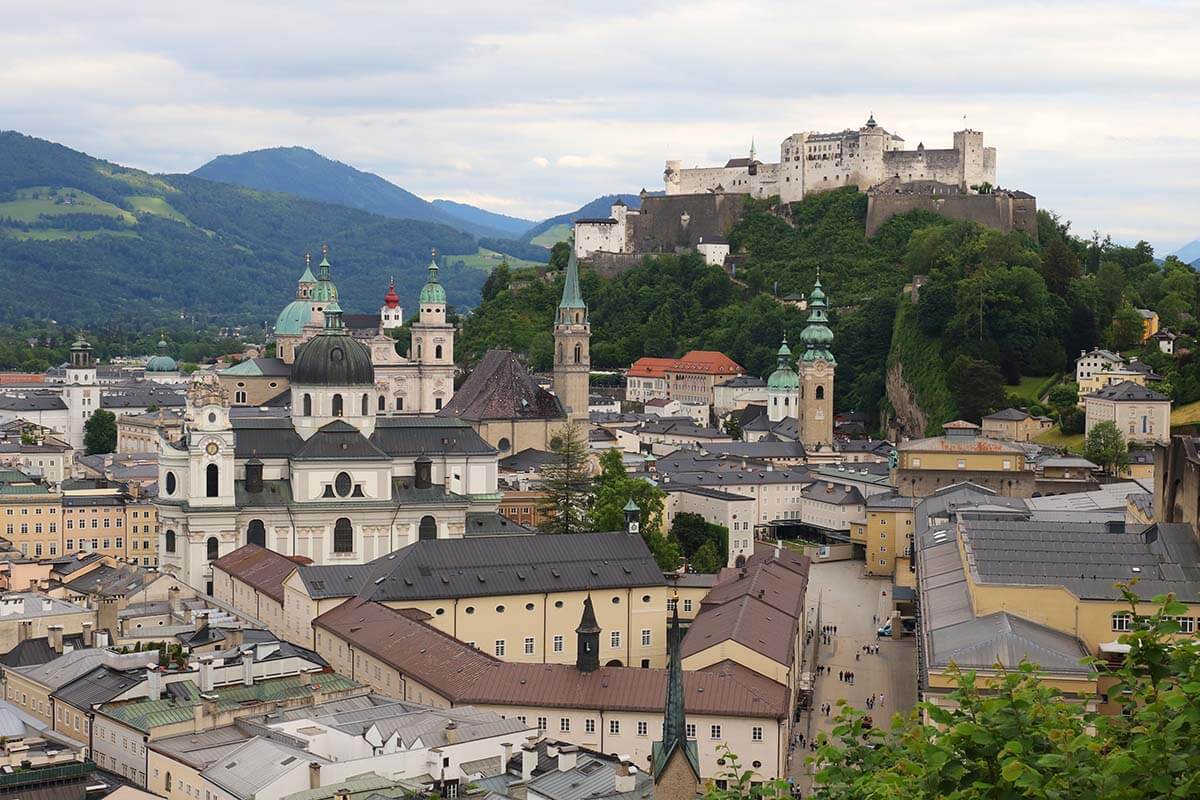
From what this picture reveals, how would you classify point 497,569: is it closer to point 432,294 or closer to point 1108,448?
point 1108,448

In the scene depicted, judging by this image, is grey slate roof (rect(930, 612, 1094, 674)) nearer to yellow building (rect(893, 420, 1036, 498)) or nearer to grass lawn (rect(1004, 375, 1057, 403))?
yellow building (rect(893, 420, 1036, 498))

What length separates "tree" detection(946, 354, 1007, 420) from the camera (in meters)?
97.9

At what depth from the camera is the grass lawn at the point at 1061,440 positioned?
8894 centimetres

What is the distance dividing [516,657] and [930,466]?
117 feet

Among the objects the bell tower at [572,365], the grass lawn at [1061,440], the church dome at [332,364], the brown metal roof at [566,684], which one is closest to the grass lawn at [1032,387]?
the grass lawn at [1061,440]

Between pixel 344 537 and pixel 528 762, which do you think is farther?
pixel 344 537

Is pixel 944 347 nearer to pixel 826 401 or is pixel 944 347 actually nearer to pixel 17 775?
pixel 826 401

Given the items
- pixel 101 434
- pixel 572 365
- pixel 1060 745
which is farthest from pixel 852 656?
pixel 101 434

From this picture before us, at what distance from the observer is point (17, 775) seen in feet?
103

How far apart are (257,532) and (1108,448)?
40.3 meters

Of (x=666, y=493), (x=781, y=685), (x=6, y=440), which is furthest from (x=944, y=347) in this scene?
(x=781, y=685)

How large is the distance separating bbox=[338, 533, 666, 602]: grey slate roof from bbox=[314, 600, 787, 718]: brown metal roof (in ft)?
19.6

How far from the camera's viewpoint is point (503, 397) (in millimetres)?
88812

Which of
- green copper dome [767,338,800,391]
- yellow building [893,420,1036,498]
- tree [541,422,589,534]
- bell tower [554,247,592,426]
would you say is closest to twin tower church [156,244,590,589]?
tree [541,422,589,534]
